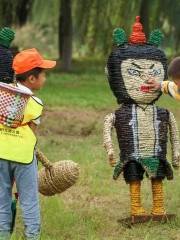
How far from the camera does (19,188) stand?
504 centimetres

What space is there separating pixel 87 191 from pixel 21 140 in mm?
2381

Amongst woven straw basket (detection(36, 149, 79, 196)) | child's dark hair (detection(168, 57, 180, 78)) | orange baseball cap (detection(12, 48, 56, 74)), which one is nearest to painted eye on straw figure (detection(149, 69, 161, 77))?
child's dark hair (detection(168, 57, 180, 78))

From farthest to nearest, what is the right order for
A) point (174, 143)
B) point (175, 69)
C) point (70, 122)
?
point (70, 122) → point (174, 143) → point (175, 69)

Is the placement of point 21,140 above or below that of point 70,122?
below

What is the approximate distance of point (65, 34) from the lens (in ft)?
69.6

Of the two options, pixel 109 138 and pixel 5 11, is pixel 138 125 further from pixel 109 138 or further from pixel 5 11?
pixel 5 11

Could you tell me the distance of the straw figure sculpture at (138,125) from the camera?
595 centimetres

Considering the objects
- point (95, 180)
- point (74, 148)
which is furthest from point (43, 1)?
point (95, 180)

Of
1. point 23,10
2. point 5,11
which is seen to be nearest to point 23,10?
point 23,10

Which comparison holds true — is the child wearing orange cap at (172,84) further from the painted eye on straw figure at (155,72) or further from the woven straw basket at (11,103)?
the woven straw basket at (11,103)

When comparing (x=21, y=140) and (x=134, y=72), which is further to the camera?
(x=134, y=72)

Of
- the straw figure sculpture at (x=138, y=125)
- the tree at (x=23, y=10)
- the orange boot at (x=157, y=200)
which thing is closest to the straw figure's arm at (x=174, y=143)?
the straw figure sculpture at (x=138, y=125)

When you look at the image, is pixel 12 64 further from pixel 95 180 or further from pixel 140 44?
pixel 95 180

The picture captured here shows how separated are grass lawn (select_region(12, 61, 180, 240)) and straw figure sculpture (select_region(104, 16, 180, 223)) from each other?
1.11ft
